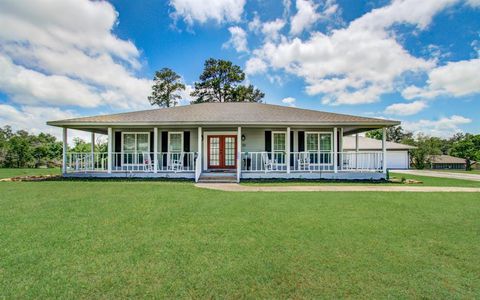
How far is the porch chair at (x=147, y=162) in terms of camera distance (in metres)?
12.4

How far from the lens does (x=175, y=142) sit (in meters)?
13.7

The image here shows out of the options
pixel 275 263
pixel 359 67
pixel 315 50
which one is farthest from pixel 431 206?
pixel 359 67

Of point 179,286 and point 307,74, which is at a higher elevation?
point 307,74

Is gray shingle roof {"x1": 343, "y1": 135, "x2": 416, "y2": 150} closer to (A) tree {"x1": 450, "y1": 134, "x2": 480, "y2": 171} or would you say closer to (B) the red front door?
(A) tree {"x1": 450, "y1": 134, "x2": 480, "y2": 171}

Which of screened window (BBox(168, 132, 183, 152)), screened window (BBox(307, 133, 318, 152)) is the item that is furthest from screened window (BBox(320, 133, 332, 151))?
screened window (BBox(168, 132, 183, 152))

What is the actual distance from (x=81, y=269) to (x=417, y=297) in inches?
143

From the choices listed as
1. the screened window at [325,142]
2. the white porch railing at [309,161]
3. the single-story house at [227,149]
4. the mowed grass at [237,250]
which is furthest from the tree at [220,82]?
the mowed grass at [237,250]

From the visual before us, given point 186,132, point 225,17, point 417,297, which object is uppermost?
point 225,17

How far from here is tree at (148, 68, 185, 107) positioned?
31094 millimetres

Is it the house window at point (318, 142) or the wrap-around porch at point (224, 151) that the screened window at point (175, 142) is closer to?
the wrap-around porch at point (224, 151)

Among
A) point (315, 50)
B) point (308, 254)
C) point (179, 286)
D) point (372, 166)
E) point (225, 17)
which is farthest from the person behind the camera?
point (315, 50)

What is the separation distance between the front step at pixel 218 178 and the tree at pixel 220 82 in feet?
62.9

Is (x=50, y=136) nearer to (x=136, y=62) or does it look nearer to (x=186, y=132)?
(x=136, y=62)

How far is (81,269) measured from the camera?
2.96 m
